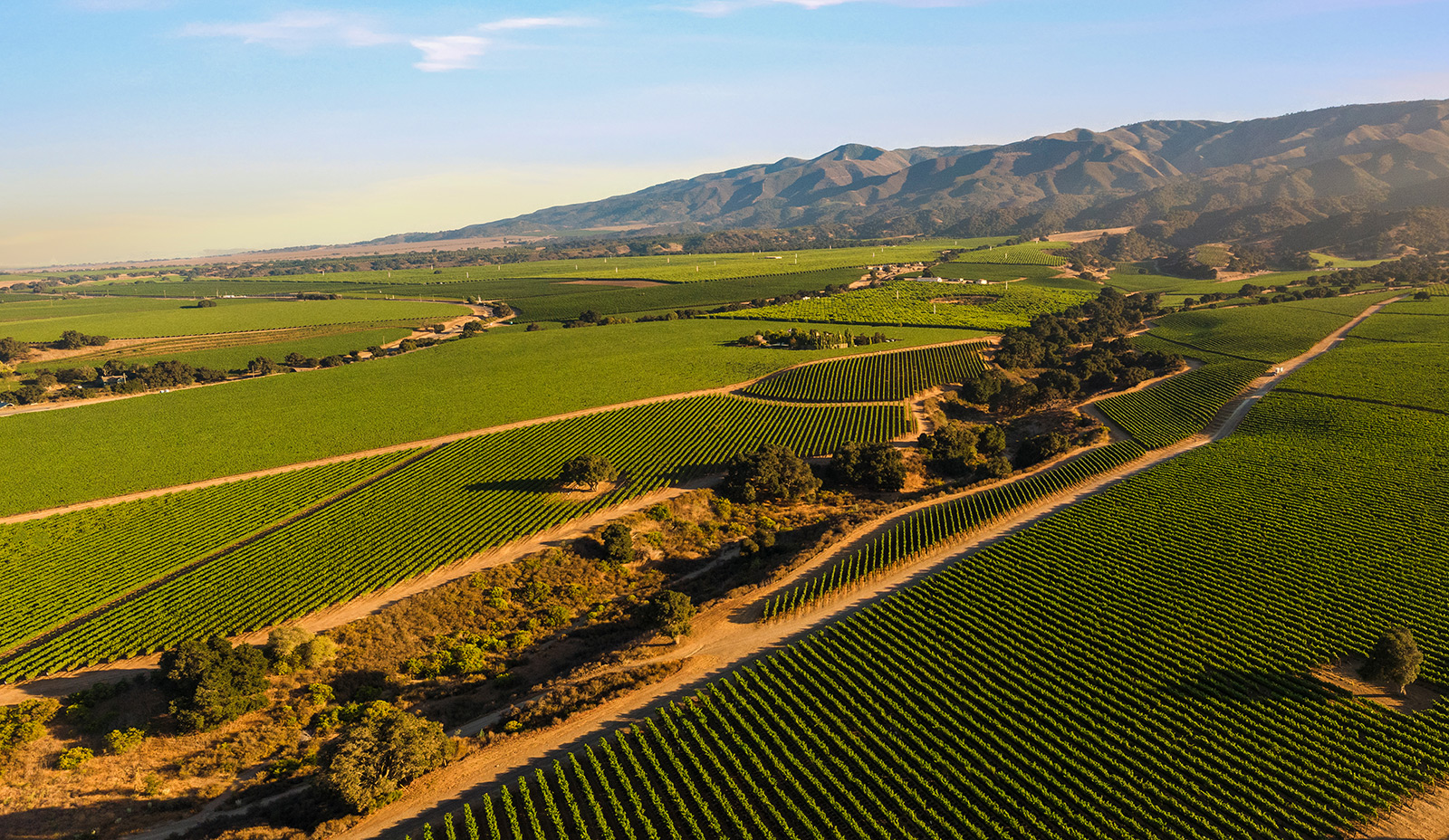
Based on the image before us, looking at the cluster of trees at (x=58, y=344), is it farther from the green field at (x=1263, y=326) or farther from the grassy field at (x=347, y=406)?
the green field at (x=1263, y=326)

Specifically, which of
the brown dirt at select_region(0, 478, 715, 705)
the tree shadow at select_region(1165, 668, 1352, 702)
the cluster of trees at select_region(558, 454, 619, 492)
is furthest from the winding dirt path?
the tree shadow at select_region(1165, 668, 1352, 702)

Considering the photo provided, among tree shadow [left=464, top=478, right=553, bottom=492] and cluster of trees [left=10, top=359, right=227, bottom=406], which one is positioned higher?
cluster of trees [left=10, top=359, right=227, bottom=406]

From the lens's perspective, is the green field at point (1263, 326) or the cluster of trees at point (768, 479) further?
the green field at point (1263, 326)

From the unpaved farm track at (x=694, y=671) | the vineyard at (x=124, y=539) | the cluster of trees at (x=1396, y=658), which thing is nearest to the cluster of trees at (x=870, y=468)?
the unpaved farm track at (x=694, y=671)

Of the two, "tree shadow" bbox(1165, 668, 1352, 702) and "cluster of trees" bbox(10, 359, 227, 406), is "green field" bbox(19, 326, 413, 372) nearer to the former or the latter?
"cluster of trees" bbox(10, 359, 227, 406)

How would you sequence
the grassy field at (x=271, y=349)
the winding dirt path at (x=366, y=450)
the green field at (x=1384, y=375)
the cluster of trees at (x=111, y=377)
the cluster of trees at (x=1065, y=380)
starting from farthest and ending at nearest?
the grassy field at (x=271, y=349) → the cluster of trees at (x=111, y=377) → the cluster of trees at (x=1065, y=380) → the green field at (x=1384, y=375) → the winding dirt path at (x=366, y=450)

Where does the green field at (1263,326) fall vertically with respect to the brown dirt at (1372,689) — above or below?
above

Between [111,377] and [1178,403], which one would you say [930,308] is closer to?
[1178,403]

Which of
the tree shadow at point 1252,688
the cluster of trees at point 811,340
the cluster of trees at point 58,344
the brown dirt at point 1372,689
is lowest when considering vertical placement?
the brown dirt at point 1372,689

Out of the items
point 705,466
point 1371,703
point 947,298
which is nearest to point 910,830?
point 1371,703
